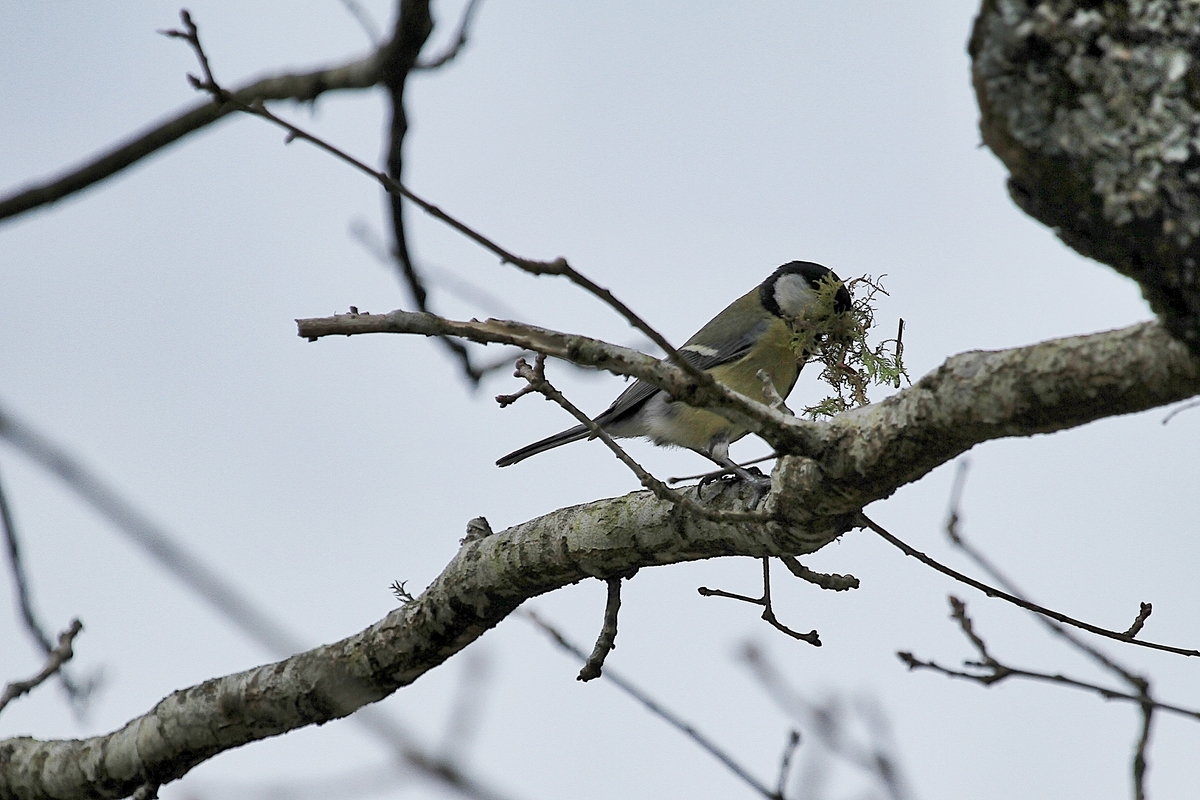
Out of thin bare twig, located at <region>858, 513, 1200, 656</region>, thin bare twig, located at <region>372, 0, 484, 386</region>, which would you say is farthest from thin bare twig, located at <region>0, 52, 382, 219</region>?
thin bare twig, located at <region>858, 513, 1200, 656</region>

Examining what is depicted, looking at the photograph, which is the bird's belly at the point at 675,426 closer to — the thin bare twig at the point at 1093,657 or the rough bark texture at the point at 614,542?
the rough bark texture at the point at 614,542

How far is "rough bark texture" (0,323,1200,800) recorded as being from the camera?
1736 millimetres

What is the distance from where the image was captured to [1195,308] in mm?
1559

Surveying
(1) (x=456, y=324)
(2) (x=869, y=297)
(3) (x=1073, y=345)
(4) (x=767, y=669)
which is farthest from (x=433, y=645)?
(3) (x=1073, y=345)

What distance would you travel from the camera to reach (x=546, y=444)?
4.88 meters

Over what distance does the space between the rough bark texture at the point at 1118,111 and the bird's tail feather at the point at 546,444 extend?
130 inches

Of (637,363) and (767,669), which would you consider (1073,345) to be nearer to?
(637,363)

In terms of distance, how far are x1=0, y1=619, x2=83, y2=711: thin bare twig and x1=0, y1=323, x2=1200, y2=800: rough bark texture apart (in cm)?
17

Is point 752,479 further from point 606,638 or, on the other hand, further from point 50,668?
point 50,668

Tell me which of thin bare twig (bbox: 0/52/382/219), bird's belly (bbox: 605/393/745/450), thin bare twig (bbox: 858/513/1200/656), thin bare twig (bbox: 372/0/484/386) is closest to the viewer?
thin bare twig (bbox: 858/513/1200/656)

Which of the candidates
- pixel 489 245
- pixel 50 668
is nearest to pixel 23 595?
pixel 50 668

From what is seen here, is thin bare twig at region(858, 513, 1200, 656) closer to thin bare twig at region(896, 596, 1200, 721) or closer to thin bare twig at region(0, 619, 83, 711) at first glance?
thin bare twig at region(896, 596, 1200, 721)

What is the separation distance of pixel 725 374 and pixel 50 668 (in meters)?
2.85

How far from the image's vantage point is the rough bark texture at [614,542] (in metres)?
1.74
